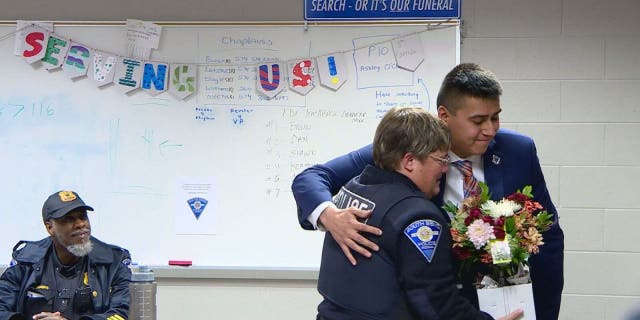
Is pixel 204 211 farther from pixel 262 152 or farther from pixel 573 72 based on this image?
pixel 573 72

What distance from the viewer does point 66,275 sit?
10.7ft

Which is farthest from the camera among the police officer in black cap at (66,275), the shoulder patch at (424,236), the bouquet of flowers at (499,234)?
the police officer in black cap at (66,275)

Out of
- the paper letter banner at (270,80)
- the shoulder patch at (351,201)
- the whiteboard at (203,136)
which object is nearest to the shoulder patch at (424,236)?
the shoulder patch at (351,201)

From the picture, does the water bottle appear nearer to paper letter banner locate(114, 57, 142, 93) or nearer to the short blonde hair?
the short blonde hair

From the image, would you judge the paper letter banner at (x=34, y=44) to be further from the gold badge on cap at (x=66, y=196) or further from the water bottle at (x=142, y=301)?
the water bottle at (x=142, y=301)

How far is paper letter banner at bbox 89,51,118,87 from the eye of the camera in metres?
4.15

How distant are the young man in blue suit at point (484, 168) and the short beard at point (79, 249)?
131cm

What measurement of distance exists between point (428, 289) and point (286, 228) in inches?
89.3

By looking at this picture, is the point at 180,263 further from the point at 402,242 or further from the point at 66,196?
the point at 402,242

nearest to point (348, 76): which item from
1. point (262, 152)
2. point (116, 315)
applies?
point (262, 152)

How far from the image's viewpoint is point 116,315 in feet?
10.5

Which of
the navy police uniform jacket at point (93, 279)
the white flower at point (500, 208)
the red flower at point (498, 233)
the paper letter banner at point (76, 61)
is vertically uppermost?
the paper letter banner at point (76, 61)

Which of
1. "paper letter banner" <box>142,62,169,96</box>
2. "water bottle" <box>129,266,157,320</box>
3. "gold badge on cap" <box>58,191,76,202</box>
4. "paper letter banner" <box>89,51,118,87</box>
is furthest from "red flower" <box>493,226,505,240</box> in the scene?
"paper letter banner" <box>89,51,118,87</box>

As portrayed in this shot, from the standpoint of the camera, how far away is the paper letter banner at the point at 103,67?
415cm
